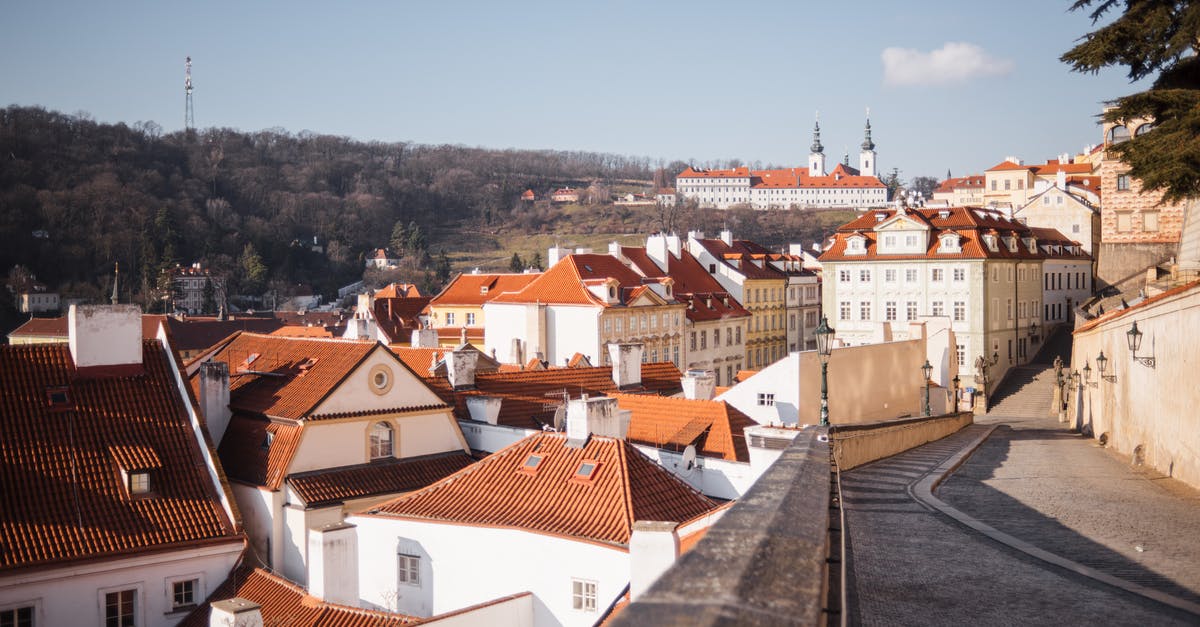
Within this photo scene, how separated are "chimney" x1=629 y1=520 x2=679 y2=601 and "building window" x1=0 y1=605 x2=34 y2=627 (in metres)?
11.3

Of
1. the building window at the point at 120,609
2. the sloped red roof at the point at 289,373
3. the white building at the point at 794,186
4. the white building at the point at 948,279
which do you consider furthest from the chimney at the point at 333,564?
the white building at the point at 794,186

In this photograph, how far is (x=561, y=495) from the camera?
1596cm

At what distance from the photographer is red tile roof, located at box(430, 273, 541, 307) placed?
Result: 2176 inches

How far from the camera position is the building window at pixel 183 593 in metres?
17.5

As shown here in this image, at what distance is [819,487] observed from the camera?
534 centimetres

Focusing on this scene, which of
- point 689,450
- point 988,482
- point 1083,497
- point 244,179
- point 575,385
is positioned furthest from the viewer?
point 244,179

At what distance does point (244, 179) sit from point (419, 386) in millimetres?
133981

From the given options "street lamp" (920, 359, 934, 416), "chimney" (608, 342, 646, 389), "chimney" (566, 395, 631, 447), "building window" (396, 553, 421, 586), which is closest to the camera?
"building window" (396, 553, 421, 586)

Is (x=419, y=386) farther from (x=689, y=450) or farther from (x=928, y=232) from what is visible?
(x=928, y=232)

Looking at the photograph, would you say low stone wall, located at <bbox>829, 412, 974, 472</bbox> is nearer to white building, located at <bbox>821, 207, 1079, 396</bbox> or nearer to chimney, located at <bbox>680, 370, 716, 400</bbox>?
chimney, located at <bbox>680, 370, 716, 400</bbox>

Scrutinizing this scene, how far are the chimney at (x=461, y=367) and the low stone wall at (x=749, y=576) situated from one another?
72.8ft

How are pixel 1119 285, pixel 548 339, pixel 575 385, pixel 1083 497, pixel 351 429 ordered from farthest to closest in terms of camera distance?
pixel 1119 285 → pixel 548 339 → pixel 575 385 → pixel 351 429 → pixel 1083 497

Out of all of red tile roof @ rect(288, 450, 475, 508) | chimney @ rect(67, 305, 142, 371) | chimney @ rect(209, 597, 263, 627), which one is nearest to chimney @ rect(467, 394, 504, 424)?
red tile roof @ rect(288, 450, 475, 508)

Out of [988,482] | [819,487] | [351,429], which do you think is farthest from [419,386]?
[819,487]
